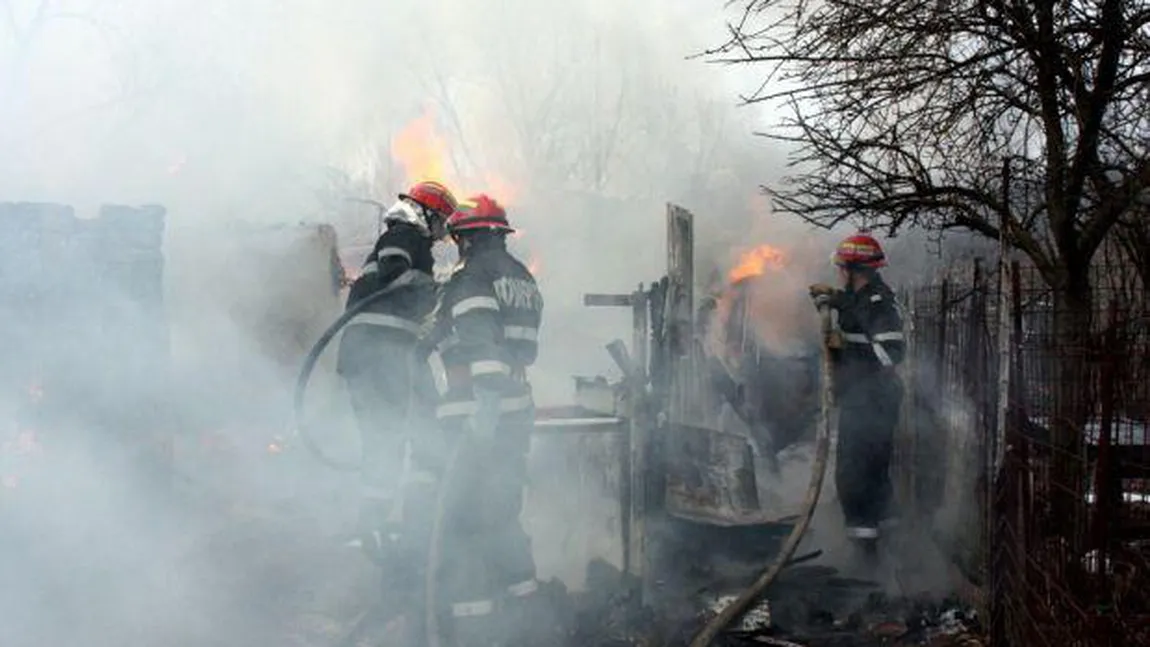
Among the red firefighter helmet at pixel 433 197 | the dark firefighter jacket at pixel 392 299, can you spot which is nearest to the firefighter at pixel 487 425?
the dark firefighter jacket at pixel 392 299

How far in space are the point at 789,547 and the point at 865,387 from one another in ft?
5.30

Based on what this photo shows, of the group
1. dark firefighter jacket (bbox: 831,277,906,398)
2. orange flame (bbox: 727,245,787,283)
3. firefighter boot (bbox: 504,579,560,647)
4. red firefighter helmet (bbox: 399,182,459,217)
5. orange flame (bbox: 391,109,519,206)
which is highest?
orange flame (bbox: 391,109,519,206)

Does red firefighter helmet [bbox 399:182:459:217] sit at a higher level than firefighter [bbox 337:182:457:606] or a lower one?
higher

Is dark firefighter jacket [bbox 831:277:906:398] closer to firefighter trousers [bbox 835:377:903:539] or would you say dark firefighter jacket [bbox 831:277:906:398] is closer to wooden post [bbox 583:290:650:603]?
firefighter trousers [bbox 835:377:903:539]

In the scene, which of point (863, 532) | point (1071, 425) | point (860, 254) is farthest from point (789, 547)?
point (1071, 425)

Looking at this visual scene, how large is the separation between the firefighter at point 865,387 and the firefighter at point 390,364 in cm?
284

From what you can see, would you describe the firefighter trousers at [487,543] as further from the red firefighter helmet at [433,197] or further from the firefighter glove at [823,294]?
the firefighter glove at [823,294]

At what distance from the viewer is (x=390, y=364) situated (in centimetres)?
620

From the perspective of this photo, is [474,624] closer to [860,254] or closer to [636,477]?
[636,477]

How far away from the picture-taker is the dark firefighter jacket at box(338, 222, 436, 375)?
6133 millimetres

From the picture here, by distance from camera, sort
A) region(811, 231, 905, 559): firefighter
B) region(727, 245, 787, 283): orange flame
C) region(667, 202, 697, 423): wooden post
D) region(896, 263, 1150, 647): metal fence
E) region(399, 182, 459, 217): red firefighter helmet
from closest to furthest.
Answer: region(896, 263, 1150, 647): metal fence < region(399, 182, 459, 217): red firefighter helmet < region(667, 202, 697, 423): wooden post < region(811, 231, 905, 559): firefighter < region(727, 245, 787, 283): orange flame

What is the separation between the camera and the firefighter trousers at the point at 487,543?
535 cm

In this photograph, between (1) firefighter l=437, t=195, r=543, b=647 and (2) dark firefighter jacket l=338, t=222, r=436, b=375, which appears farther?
(2) dark firefighter jacket l=338, t=222, r=436, b=375

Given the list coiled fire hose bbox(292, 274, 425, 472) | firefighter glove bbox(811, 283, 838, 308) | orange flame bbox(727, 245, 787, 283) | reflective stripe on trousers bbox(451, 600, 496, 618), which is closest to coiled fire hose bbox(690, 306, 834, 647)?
firefighter glove bbox(811, 283, 838, 308)
